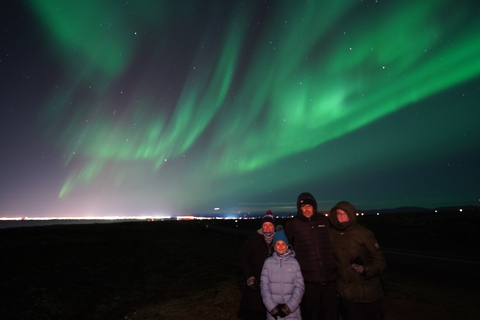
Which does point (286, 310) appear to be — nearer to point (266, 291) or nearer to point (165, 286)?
point (266, 291)

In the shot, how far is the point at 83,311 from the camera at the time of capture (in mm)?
10250

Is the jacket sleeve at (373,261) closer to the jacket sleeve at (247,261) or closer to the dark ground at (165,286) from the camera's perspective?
the jacket sleeve at (247,261)

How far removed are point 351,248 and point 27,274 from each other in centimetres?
1679

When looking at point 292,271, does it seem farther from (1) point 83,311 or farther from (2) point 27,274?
(2) point 27,274

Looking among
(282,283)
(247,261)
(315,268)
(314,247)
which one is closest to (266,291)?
(282,283)

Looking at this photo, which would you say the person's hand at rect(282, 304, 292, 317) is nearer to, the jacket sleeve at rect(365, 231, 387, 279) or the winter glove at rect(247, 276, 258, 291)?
the winter glove at rect(247, 276, 258, 291)

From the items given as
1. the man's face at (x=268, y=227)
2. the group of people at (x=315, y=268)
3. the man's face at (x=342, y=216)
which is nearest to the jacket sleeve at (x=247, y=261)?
the group of people at (x=315, y=268)

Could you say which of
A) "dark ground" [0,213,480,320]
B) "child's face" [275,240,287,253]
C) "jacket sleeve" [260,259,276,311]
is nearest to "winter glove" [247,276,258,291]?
"jacket sleeve" [260,259,276,311]

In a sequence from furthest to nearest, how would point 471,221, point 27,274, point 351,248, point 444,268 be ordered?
point 471,221
point 27,274
point 444,268
point 351,248

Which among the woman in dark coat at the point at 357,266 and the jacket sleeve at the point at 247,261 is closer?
the woman in dark coat at the point at 357,266

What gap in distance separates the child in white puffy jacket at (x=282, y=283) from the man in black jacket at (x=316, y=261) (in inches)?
11.0

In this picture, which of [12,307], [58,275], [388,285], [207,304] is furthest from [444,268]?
[58,275]

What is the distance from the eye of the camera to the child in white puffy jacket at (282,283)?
4.23m

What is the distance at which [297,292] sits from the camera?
429 cm
